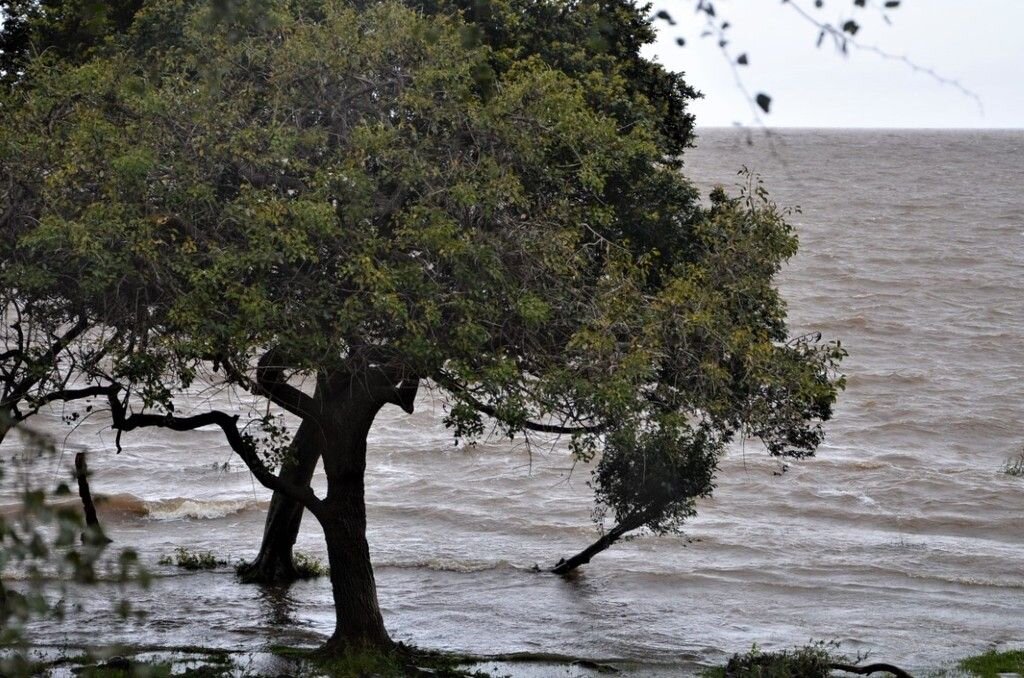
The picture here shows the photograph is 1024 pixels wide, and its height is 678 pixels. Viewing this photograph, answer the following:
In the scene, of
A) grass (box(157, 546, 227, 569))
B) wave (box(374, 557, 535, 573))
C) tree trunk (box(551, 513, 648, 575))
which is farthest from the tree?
wave (box(374, 557, 535, 573))

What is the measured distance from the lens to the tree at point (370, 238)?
12406 millimetres

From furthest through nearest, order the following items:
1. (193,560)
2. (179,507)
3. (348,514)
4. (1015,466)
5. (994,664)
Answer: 1. (1015,466)
2. (179,507)
3. (193,560)
4. (994,664)
5. (348,514)

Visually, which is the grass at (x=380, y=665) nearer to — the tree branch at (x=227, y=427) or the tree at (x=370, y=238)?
the tree at (x=370, y=238)

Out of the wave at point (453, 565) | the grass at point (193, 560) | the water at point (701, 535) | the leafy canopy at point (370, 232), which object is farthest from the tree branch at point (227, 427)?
the wave at point (453, 565)

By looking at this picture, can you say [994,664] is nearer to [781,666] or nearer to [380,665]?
[781,666]

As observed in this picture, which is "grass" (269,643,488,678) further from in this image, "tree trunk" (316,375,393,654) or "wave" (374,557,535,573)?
"wave" (374,557,535,573)

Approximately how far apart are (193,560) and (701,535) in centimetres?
1212

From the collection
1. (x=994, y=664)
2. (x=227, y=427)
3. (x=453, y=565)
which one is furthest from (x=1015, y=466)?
(x=227, y=427)

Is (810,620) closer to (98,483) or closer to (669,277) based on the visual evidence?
(669,277)

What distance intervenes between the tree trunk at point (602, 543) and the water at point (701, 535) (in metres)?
0.56

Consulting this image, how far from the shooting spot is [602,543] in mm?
22625

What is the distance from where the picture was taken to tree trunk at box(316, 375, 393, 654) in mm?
15367

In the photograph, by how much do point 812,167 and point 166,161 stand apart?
10192 cm

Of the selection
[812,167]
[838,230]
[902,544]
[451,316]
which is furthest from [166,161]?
[812,167]
